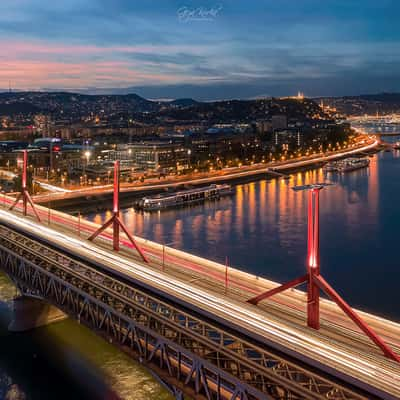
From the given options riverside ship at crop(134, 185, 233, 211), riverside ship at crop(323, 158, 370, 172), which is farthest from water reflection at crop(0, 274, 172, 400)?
riverside ship at crop(323, 158, 370, 172)

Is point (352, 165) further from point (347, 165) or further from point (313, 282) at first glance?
point (313, 282)

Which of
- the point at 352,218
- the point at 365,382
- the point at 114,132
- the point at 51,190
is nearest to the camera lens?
the point at 365,382

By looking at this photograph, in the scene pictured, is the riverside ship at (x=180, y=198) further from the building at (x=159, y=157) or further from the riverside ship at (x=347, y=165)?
the riverside ship at (x=347, y=165)

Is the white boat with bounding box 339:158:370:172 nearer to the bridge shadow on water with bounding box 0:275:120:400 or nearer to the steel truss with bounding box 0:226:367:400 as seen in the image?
the bridge shadow on water with bounding box 0:275:120:400

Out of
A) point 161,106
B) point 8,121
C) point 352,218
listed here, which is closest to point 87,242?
point 352,218

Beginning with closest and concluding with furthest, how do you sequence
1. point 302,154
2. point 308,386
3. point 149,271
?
point 308,386 → point 149,271 → point 302,154

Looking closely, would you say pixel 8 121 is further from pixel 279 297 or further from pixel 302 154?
pixel 279 297

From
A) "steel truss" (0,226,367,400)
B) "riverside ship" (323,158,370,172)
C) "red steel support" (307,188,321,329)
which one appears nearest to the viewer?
"steel truss" (0,226,367,400)
